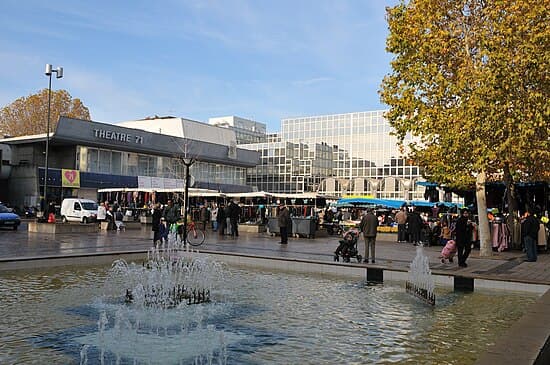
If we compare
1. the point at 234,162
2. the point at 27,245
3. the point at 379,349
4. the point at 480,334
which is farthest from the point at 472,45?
the point at 234,162

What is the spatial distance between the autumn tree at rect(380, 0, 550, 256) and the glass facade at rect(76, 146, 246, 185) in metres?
39.2

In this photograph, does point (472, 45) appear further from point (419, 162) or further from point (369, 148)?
point (369, 148)

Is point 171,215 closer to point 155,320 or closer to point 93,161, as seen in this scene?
point 155,320

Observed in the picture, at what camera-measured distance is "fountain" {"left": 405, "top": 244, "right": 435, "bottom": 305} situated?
37.2 ft

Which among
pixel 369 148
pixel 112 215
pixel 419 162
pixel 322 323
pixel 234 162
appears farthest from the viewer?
pixel 369 148

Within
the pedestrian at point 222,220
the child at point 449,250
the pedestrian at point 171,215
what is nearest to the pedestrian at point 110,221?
the pedestrian at point 222,220

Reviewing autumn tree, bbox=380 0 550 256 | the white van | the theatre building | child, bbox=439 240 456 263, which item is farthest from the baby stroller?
the theatre building

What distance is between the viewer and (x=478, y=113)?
60.4ft

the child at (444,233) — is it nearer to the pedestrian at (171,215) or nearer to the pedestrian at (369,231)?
the pedestrian at (369,231)

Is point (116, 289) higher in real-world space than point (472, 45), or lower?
lower

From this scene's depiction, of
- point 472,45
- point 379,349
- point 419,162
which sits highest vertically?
point 472,45

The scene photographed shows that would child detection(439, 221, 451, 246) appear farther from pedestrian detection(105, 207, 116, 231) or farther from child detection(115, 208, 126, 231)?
pedestrian detection(105, 207, 116, 231)

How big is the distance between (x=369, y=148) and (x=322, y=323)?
7338cm

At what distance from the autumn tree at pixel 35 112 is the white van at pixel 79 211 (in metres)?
32.2
